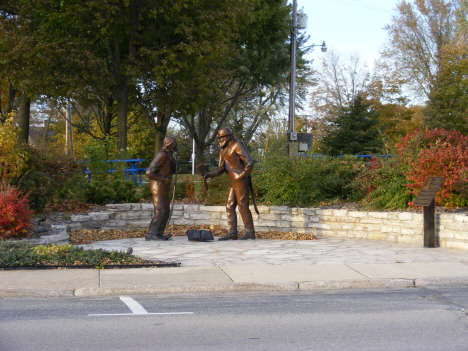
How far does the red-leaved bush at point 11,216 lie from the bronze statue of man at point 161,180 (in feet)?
8.31

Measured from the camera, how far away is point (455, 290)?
698 cm

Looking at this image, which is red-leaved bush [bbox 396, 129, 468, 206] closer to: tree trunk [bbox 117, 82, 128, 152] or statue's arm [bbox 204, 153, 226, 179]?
statue's arm [bbox 204, 153, 226, 179]

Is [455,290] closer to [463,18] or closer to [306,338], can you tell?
[306,338]

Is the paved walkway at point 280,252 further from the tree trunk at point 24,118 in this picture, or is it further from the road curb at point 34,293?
the tree trunk at point 24,118

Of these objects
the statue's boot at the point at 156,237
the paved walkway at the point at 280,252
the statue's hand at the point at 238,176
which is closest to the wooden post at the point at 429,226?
the paved walkway at the point at 280,252

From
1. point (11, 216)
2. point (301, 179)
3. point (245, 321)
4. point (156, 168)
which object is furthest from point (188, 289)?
point (301, 179)

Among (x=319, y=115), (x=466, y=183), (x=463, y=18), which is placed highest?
(x=463, y=18)

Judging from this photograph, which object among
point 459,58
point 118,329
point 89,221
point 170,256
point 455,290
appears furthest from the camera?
point 459,58

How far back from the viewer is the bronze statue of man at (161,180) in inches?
426

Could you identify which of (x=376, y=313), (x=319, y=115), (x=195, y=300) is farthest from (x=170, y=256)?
(x=319, y=115)

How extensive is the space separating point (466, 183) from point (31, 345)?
9152 mm

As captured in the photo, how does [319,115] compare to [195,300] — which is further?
[319,115]

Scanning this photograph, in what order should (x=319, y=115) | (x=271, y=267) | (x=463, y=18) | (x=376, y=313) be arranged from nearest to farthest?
1. (x=376, y=313)
2. (x=271, y=267)
3. (x=463, y=18)
4. (x=319, y=115)

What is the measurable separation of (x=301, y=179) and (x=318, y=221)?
126cm
